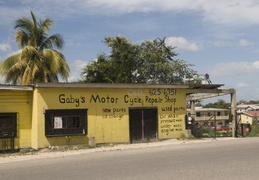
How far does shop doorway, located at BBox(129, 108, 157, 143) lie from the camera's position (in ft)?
57.5

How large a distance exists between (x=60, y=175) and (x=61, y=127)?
711 centimetres

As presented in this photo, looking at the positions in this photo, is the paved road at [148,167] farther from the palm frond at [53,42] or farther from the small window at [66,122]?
the palm frond at [53,42]

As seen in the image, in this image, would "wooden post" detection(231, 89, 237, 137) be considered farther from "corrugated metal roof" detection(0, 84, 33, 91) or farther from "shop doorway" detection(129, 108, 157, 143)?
"corrugated metal roof" detection(0, 84, 33, 91)

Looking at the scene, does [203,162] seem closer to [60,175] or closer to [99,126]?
[60,175]

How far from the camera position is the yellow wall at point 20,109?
52.1ft

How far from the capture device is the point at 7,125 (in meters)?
15.8

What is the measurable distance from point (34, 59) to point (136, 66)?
713 inches

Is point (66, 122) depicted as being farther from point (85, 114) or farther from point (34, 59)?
point (34, 59)

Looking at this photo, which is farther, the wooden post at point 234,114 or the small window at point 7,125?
the wooden post at point 234,114

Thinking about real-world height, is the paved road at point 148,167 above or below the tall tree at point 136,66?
below

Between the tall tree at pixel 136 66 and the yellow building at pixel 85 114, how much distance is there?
19617mm

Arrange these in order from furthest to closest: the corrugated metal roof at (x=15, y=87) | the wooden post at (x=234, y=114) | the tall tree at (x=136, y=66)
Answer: the tall tree at (x=136, y=66)
the wooden post at (x=234, y=114)
the corrugated metal roof at (x=15, y=87)

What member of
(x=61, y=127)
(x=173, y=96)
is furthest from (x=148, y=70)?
(x=61, y=127)

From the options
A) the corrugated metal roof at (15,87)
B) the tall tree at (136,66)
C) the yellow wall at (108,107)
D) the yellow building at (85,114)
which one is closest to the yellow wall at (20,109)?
the yellow building at (85,114)
